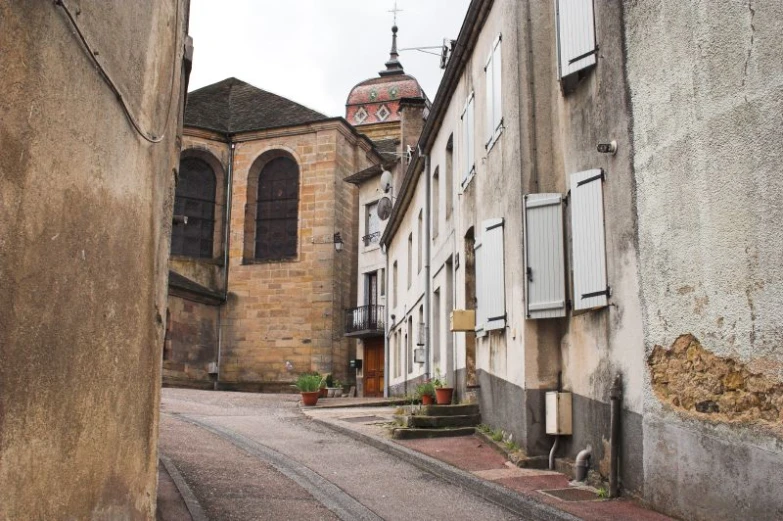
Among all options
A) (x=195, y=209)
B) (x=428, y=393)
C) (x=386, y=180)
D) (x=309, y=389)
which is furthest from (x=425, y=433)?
(x=195, y=209)

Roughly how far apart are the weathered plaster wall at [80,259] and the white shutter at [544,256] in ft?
16.1

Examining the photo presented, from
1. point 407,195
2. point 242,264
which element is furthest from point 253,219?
point 407,195

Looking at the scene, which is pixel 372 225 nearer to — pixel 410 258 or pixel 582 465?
pixel 410 258

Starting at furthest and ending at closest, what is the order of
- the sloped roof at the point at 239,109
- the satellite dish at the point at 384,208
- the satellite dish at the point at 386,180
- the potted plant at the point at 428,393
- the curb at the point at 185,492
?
the sloped roof at the point at 239,109 → the satellite dish at the point at 384,208 → the satellite dish at the point at 386,180 → the potted plant at the point at 428,393 → the curb at the point at 185,492

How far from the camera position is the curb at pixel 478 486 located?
6871 mm

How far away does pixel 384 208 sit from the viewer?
28.1m

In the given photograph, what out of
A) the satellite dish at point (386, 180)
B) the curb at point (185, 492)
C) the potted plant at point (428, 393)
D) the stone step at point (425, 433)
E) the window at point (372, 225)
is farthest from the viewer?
the window at point (372, 225)

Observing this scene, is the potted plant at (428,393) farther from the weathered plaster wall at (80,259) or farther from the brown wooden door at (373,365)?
the brown wooden door at (373,365)

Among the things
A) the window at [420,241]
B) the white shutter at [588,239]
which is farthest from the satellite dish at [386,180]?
the white shutter at [588,239]

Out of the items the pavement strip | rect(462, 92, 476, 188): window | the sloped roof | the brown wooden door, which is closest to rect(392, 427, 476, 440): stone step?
the pavement strip

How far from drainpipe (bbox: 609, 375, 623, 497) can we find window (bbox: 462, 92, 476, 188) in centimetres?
584

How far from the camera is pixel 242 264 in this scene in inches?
1275

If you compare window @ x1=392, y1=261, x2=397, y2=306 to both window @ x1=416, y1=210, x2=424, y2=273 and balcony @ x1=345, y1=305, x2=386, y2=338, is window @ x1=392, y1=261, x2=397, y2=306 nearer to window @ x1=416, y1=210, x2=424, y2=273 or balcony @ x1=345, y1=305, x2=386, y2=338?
balcony @ x1=345, y1=305, x2=386, y2=338

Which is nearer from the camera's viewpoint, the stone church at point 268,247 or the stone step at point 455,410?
the stone step at point 455,410
